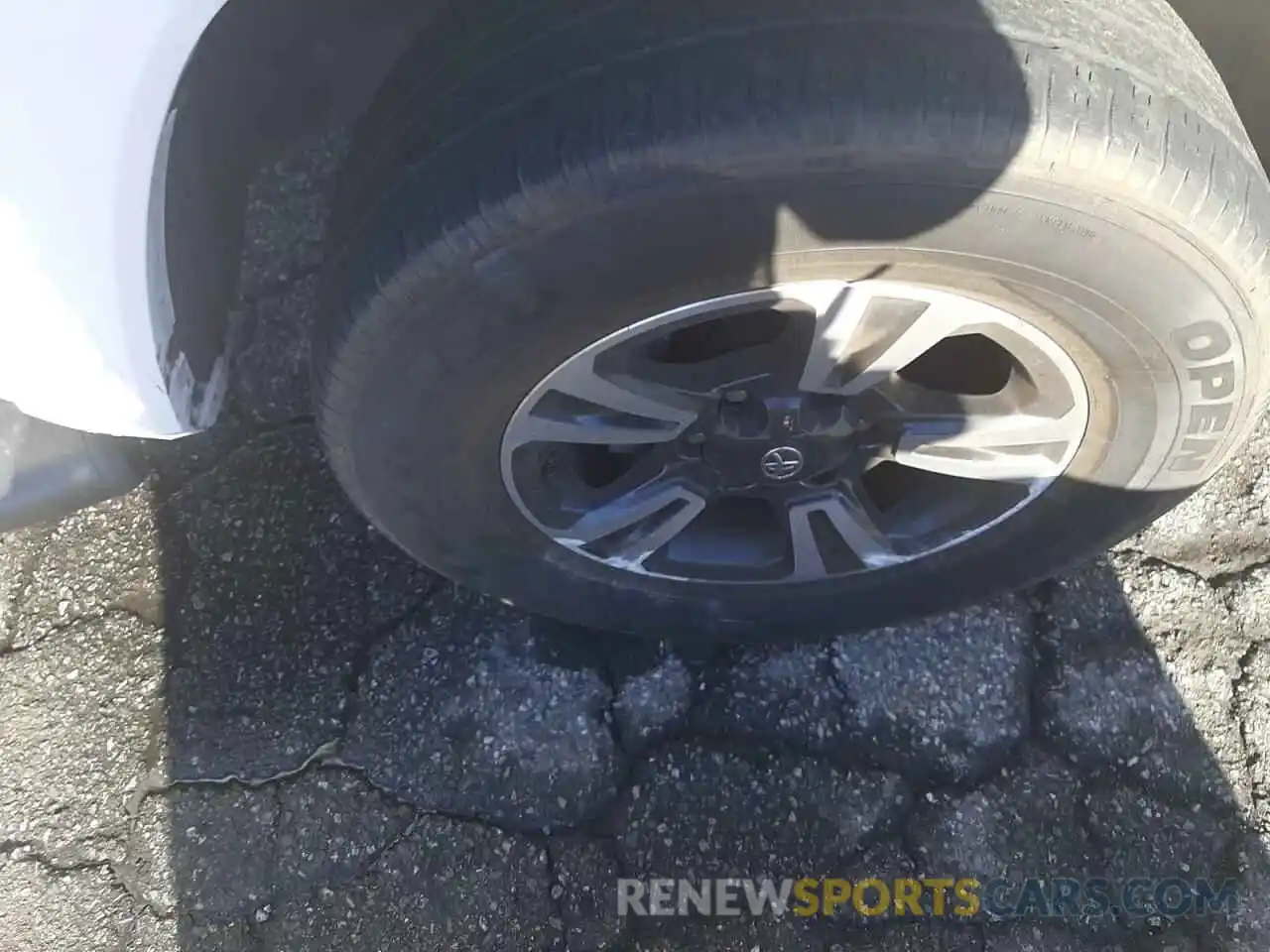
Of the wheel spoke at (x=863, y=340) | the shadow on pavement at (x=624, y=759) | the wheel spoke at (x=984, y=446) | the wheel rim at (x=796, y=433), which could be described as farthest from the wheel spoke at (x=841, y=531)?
the shadow on pavement at (x=624, y=759)

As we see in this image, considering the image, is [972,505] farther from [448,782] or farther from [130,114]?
[130,114]

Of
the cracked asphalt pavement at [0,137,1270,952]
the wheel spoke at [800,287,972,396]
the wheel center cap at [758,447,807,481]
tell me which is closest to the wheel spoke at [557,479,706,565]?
the wheel center cap at [758,447,807,481]

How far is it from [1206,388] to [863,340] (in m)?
0.47

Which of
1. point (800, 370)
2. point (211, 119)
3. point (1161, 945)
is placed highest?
point (211, 119)

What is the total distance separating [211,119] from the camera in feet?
5.15

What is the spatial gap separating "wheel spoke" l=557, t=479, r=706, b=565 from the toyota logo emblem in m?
0.13

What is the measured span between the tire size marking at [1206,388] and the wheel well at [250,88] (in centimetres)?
67

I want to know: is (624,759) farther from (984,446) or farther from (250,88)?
(250,88)

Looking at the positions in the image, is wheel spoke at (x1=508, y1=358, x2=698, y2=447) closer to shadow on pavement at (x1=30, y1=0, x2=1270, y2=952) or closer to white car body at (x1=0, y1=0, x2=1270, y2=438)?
white car body at (x1=0, y1=0, x2=1270, y2=438)

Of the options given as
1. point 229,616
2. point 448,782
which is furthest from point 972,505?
point 229,616

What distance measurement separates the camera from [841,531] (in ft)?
6.15

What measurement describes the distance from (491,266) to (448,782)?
1118 mm

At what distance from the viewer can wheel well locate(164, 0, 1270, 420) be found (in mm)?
1479

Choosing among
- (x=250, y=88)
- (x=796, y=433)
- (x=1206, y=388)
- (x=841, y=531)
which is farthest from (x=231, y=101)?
(x=1206, y=388)
